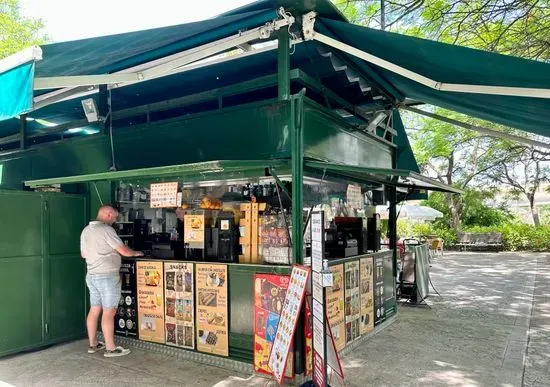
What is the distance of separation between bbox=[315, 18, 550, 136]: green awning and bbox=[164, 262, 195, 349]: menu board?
2.85 meters

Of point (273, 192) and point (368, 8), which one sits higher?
point (368, 8)

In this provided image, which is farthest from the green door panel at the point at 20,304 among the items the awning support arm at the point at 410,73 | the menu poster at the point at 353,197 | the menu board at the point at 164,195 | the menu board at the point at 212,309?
the awning support arm at the point at 410,73

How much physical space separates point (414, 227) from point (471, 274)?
11.4 meters

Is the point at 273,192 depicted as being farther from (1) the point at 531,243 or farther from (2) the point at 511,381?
(1) the point at 531,243

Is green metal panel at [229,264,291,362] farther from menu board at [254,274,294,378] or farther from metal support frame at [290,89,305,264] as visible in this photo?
metal support frame at [290,89,305,264]

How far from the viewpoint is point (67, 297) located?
5.31 m

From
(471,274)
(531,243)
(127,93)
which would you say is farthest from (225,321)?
(531,243)

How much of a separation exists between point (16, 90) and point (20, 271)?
2.61 m

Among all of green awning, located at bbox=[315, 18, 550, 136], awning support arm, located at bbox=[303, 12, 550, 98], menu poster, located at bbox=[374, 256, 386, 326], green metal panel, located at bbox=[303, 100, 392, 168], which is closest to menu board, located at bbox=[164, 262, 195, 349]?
green metal panel, located at bbox=[303, 100, 392, 168]

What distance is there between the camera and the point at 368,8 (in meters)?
8.55

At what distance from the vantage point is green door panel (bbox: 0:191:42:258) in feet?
15.5

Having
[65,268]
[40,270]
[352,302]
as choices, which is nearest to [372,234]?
[352,302]

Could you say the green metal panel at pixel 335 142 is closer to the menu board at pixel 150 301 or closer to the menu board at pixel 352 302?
the menu board at pixel 352 302

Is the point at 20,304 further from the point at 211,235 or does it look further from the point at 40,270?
the point at 211,235
